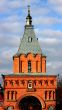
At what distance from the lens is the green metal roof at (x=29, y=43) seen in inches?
2830

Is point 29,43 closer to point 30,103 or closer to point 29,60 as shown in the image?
point 29,60

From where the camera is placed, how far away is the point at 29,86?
6956 cm

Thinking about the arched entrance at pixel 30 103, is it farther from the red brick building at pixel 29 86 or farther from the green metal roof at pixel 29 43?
the green metal roof at pixel 29 43

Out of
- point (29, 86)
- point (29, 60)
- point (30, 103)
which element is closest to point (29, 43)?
point (29, 60)

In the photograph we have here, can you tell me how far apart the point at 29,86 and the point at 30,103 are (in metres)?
2.86

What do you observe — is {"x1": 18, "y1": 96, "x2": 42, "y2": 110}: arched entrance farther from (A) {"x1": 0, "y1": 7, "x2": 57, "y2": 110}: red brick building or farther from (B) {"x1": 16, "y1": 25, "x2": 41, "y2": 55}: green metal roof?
(B) {"x1": 16, "y1": 25, "x2": 41, "y2": 55}: green metal roof

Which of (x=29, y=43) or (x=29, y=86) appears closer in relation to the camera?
(x=29, y=86)

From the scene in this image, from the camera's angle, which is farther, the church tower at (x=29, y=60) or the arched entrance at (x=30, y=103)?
the church tower at (x=29, y=60)

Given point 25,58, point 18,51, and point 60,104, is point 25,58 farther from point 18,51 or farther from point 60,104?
point 60,104

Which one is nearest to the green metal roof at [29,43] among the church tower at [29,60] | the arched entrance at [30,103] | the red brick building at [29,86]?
the church tower at [29,60]

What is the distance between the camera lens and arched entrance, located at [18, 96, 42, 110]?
Result: 2776 inches

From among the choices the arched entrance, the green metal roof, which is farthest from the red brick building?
the green metal roof

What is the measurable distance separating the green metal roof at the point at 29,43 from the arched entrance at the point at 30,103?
6930 millimetres

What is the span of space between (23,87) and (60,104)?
995cm
